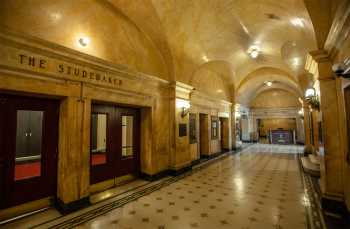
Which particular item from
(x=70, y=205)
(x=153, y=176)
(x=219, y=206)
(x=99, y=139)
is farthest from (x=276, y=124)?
(x=70, y=205)

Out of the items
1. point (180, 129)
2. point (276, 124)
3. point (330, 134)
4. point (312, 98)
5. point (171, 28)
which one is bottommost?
point (330, 134)

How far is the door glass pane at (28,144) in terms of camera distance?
11.0 ft

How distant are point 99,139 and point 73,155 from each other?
1.05 metres

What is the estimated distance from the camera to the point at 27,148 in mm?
3510

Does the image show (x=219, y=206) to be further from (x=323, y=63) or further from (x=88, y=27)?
(x=88, y=27)

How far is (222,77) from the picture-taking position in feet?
34.5

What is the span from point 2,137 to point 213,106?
845 centimetres

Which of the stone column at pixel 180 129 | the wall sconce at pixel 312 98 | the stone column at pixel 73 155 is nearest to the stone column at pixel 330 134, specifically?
the wall sconce at pixel 312 98

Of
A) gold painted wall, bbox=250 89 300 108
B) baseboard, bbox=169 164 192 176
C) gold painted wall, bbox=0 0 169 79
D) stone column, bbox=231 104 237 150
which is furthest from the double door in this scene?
gold painted wall, bbox=250 89 300 108

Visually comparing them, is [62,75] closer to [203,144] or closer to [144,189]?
[144,189]

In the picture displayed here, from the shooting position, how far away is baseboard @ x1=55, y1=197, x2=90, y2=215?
3.48 meters

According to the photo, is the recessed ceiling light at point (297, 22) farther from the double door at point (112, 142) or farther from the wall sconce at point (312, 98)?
the double door at point (112, 142)

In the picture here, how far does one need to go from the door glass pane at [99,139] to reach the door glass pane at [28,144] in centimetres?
116

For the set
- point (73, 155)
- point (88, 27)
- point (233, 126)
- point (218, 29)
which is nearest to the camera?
point (73, 155)
